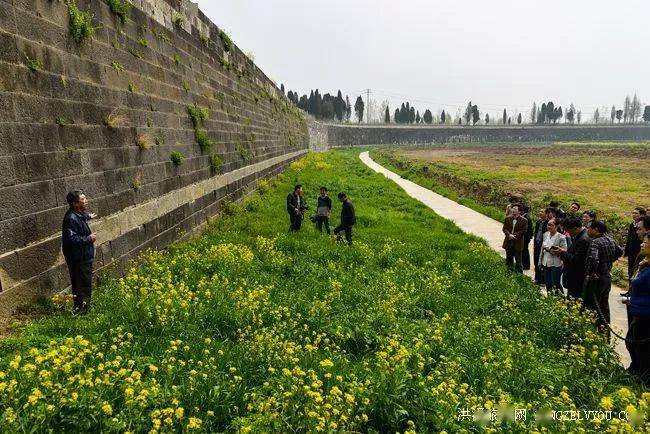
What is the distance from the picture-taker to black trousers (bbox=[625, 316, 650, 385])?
206 inches

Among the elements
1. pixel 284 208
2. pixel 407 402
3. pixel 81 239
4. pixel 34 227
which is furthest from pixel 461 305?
pixel 284 208

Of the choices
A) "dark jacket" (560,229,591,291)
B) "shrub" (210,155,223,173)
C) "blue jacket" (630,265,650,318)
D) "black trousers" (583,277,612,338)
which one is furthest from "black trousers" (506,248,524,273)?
"shrub" (210,155,223,173)

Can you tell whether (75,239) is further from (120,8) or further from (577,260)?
(577,260)

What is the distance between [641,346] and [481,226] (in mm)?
11166

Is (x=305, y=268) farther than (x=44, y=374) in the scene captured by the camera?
Yes

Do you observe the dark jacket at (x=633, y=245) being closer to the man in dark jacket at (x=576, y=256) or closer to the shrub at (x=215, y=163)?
the man in dark jacket at (x=576, y=256)

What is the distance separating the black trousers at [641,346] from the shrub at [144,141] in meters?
8.58

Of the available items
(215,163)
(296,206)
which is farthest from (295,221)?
(215,163)

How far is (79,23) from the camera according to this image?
21.4 ft

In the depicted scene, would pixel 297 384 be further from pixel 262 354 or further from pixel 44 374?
pixel 44 374

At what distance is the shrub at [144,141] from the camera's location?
8.49 m

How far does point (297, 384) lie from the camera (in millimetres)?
3945

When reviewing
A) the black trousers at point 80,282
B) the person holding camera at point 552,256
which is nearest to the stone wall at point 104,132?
the black trousers at point 80,282

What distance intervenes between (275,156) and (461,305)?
2015 centimetres
